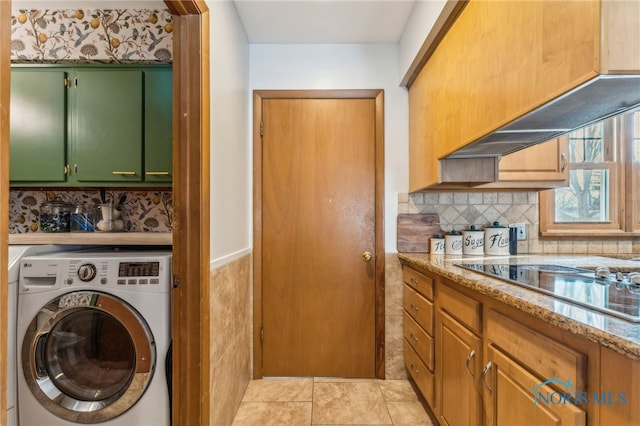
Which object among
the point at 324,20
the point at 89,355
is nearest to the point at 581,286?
the point at 324,20

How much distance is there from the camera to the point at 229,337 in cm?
176

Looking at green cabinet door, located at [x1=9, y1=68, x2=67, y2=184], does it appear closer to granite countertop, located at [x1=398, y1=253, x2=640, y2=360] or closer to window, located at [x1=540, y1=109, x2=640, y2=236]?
granite countertop, located at [x1=398, y1=253, x2=640, y2=360]

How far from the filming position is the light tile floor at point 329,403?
5.96ft

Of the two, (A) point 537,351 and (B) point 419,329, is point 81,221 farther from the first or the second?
(A) point 537,351

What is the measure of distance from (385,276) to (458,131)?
1174mm

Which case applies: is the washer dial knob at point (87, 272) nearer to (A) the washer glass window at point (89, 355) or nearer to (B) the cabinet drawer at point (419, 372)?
(A) the washer glass window at point (89, 355)

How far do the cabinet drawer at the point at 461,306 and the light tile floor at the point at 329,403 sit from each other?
810 mm

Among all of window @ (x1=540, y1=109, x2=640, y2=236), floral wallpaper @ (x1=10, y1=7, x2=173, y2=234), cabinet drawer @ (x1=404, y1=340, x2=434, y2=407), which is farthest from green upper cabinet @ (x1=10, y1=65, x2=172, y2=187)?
window @ (x1=540, y1=109, x2=640, y2=236)

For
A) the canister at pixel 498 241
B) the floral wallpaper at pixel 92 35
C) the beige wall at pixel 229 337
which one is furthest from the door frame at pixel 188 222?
the canister at pixel 498 241

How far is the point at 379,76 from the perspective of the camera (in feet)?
7.63

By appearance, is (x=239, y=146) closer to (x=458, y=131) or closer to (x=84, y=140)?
(x=84, y=140)

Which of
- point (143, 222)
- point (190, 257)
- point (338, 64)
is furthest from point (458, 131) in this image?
point (143, 222)

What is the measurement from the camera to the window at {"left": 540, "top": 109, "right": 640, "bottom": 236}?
213 cm

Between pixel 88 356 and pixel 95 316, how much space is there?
0.70ft
